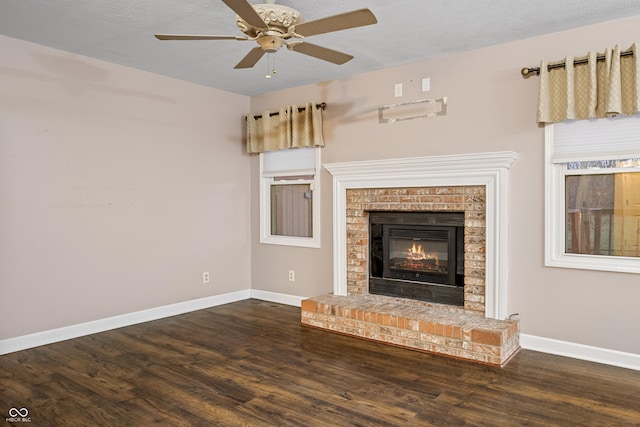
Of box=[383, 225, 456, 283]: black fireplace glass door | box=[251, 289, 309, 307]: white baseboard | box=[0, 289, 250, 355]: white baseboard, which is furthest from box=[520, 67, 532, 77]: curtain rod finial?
box=[0, 289, 250, 355]: white baseboard

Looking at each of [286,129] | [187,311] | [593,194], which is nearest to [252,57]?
[286,129]

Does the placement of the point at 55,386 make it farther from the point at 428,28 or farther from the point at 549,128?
the point at 549,128

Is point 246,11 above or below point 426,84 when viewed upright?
below

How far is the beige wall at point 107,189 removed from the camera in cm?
363

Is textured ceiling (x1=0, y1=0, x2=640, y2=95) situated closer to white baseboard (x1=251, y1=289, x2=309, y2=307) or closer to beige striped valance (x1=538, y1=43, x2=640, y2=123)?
beige striped valance (x1=538, y1=43, x2=640, y2=123)

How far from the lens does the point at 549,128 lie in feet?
11.4

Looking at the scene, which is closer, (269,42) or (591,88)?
(269,42)

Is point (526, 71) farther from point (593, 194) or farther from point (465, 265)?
point (465, 265)

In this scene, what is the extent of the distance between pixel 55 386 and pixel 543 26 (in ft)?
13.8

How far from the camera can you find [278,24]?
255 cm

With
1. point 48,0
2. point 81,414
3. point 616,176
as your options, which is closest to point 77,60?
point 48,0

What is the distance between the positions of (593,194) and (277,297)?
11.2ft

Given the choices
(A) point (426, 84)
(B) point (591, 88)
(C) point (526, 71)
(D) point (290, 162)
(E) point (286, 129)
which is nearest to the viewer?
(B) point (591, 88)

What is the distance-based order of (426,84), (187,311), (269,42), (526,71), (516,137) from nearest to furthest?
(269,42)
(526,71)
(516,137)
(426,84)
(187,311)
